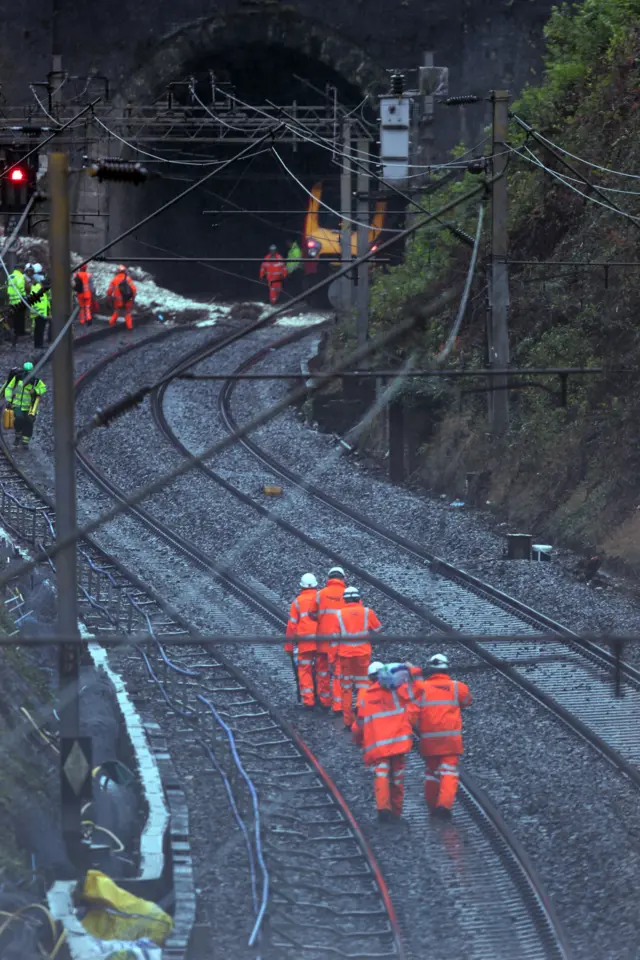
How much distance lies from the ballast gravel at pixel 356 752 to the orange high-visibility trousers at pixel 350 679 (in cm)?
25

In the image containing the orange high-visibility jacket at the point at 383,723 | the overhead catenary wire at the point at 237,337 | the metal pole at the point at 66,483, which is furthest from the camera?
the orange high-visibility jacket at the point at 383,723

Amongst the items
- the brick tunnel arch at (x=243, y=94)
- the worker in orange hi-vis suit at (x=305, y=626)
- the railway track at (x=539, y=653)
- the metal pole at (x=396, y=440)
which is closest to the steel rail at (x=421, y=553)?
the railway track at (x=539, y=653)

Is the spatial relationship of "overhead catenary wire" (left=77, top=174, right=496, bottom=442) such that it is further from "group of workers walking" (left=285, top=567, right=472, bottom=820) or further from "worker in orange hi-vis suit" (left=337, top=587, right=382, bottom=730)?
"worker in orange hi-vis suit" (left=337, top=587, right=382, bottom=730)

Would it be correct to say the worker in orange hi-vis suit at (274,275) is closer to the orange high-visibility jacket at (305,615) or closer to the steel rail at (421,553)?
the steel rail at (421,553)

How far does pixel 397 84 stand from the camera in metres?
23.4

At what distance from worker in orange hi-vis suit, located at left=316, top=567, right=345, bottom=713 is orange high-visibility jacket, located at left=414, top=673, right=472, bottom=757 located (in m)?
1.55

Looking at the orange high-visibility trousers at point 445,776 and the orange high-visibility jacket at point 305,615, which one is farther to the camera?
the orange high-visibility jacket at point 305,615

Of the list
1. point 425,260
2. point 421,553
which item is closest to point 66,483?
point 421,553

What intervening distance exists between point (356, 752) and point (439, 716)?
1.85 metres

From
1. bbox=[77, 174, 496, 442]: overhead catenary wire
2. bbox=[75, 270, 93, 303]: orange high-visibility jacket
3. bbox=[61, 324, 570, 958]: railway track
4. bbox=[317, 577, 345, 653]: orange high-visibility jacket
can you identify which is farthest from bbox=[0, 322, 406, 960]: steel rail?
bbox=[75, 270, 93, 303]: orange high-visibility jacket

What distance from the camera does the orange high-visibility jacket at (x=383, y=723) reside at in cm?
1117

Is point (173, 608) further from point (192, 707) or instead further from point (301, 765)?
point (301, 765)

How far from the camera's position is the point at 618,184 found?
22.7 meters

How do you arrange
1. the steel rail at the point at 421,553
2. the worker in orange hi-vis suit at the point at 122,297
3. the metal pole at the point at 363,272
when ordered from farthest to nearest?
the worker in orange hi-vis suit at the point at 122,297
the metal pole at the point at 363,272
the steel rail at the point at 421,553
